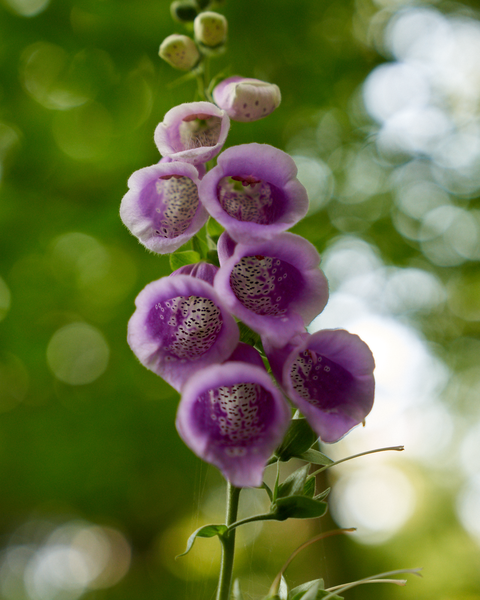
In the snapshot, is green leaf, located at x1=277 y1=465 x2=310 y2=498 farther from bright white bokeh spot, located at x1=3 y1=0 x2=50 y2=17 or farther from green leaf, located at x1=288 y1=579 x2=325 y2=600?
bright white bokeh spot, located at x1=3 y1=0 x2=50 y2=17

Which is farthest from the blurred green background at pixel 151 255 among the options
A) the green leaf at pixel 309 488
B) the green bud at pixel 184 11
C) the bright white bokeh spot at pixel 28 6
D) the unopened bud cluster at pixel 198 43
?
Result: the green leaf at pixel 309 488

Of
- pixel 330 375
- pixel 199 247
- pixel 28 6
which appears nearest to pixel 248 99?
pixel 199 247

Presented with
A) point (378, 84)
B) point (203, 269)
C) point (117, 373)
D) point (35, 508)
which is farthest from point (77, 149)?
point (35, 508)

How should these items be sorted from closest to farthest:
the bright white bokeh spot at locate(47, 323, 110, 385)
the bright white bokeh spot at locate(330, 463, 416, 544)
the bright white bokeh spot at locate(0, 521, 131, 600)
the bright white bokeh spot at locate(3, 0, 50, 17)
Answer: the bright white bokeh spot at locate(3, 0, 50, 17), the bright white bokeh spot at locate(47, 323, 110, 385), the bright white bokeh spot at locate(0, 521, 131, 600), the bright white bokeh spot at locate(330, 463, 416, 544)

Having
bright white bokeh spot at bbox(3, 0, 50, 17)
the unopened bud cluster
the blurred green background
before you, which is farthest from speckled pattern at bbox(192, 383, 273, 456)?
bright white bokeh spot at bbox(3, 0, 50, 17)

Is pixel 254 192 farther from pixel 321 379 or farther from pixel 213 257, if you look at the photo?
pixel 321 379

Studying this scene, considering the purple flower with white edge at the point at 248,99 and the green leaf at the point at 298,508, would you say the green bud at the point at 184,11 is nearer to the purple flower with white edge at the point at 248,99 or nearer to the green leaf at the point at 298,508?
the purple flower with white edge at the point at 248,99
